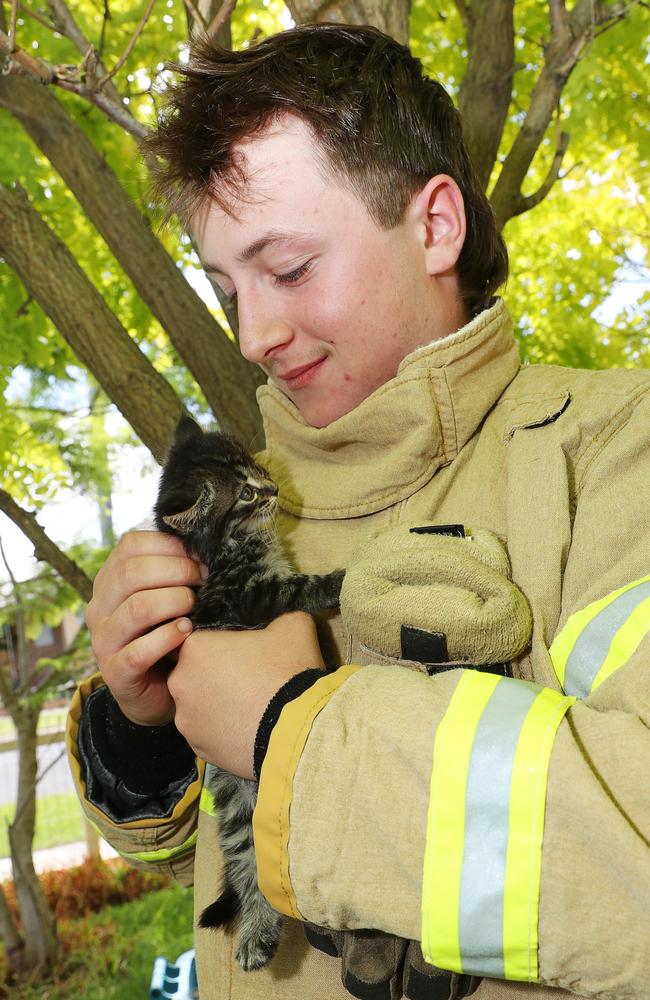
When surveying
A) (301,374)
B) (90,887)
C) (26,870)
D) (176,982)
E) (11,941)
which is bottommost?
(90,887)

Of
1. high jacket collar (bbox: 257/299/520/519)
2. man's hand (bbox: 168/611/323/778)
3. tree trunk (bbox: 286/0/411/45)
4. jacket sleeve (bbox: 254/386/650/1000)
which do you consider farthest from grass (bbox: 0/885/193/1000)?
tree trunk (bbox: 286/0/411/45)

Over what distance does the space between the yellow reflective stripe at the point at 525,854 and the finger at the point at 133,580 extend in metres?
0.88

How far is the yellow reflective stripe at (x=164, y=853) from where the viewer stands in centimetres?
181

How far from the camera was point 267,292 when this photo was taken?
1.64m

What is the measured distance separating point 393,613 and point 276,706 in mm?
233

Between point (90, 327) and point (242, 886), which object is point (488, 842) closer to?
point (242, 886)

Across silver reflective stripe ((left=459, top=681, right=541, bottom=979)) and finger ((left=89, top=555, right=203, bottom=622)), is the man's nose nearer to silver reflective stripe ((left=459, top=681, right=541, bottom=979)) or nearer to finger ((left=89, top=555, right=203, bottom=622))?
finger ((left=89, top=555, right=203, bottom=622))

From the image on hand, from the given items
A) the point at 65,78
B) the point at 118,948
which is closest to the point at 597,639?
the point at 65,78

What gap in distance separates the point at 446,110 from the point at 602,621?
128 cm

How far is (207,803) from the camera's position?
5.52 feet

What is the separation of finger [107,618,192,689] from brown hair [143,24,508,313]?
2.79ft

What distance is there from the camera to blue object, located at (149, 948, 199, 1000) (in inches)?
148

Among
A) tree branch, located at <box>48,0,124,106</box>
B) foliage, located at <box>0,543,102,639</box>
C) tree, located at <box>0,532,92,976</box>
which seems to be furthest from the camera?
foliage, located at <box>0,543,102,639</box>

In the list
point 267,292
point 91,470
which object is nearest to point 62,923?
point 91,470
